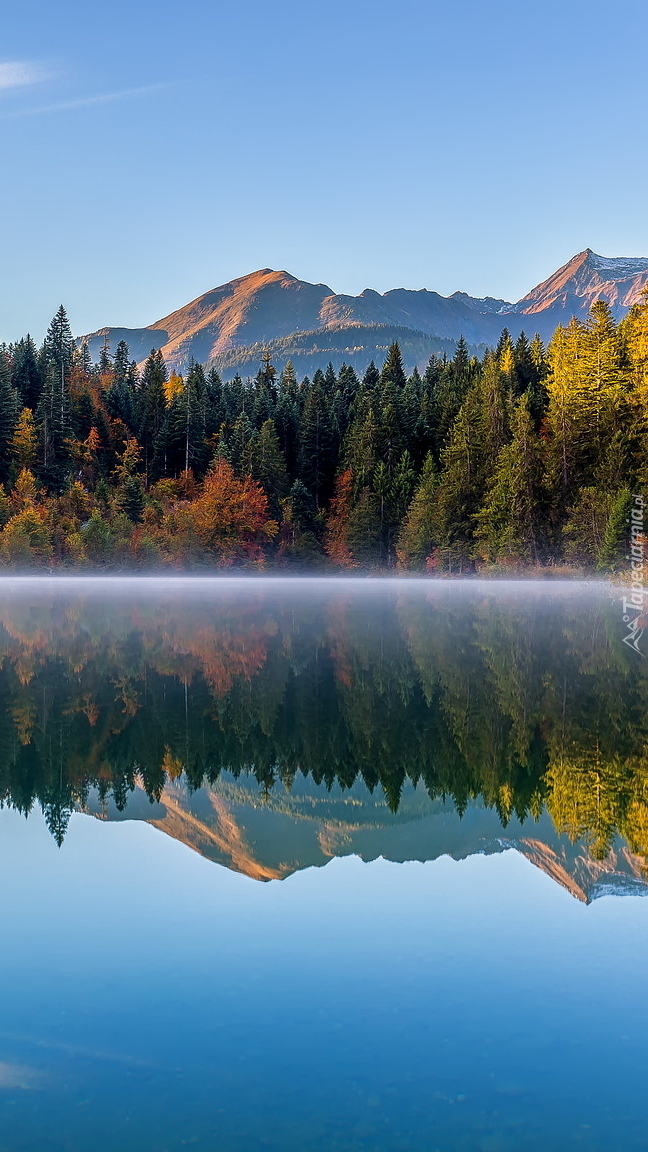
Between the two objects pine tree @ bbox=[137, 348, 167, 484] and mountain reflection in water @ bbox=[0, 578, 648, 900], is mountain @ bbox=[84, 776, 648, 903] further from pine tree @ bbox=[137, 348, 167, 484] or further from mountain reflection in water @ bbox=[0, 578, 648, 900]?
pine tree @ bbox=[137, 348, 167, 484]

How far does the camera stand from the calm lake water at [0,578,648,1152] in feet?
15.9

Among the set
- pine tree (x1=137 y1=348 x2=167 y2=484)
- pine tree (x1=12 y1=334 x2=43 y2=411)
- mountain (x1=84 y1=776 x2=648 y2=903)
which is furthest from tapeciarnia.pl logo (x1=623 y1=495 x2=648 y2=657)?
pine tree (x1=12 y1=334 x2=43 y2=411)

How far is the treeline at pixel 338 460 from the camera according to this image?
77375mm

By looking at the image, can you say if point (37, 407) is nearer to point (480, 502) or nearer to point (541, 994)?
point (480, 502)

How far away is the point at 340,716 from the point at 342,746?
2.43 meters

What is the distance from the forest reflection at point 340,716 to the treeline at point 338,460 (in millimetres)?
42229

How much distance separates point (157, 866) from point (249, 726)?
6265 mm

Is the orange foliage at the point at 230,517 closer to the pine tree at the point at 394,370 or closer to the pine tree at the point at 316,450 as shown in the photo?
the pine tree at the point at 316,450

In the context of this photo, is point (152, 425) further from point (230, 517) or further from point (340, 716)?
point (340, 716)

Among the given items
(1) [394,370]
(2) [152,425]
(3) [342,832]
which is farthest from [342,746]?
(1) [394,370]

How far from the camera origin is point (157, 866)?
341 inches

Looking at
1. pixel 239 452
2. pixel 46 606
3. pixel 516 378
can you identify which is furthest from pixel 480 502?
pixel 46 606

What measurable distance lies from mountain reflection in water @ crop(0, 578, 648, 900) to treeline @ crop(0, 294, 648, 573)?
45.3 metres

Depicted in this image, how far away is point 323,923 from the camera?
722 cm
